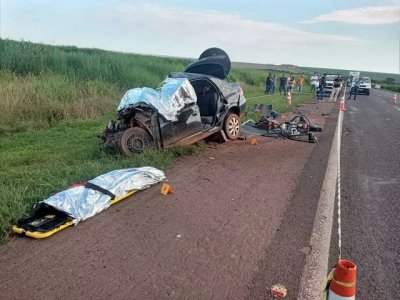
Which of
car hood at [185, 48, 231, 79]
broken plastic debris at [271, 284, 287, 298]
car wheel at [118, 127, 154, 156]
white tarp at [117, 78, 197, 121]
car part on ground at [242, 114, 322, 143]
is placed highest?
car hood at [185, 48, 231, 79]

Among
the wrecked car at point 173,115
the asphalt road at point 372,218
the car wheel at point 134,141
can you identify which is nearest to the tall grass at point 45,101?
the wrecked car at point 173,115

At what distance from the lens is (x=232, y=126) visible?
9.55 m

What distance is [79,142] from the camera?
917 centimetres

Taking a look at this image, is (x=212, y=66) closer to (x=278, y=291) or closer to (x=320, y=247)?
(x=320, y=247)

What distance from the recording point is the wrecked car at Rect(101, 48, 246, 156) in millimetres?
7367

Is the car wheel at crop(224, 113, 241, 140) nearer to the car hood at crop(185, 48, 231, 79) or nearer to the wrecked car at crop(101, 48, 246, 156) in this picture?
the wrecked car at crop(101, 48, 246, 156)

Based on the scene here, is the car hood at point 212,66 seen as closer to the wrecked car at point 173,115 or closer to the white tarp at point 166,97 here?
the wrecked car at point 173,115

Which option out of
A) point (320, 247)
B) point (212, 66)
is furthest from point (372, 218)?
point (212, 66)

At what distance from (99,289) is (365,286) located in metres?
2.17

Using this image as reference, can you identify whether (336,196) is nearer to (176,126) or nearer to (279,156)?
(279,156)

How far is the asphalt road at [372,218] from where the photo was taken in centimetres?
335

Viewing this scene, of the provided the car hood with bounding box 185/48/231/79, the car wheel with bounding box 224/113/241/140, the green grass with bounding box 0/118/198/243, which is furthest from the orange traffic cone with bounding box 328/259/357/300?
the car hood with bounding box 185/48/231/79

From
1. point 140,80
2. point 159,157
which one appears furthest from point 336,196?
point 140,80

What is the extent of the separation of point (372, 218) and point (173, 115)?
4.18 metres
